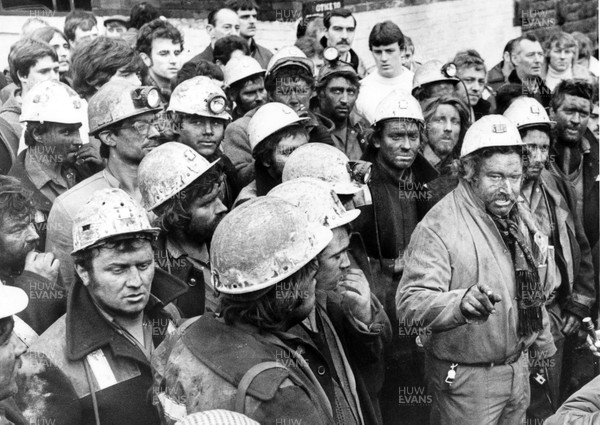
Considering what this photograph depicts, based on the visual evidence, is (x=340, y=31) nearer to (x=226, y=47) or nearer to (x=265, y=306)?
(x=226, y=47)

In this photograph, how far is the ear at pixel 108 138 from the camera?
218 inches

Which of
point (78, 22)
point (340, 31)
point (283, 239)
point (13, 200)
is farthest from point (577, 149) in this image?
point (283, 239)

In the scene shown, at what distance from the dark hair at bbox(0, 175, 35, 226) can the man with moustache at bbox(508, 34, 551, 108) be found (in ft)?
14.9

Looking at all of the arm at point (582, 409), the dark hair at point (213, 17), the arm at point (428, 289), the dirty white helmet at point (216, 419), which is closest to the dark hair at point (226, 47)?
Answer: the dark hair at point (213, 17)

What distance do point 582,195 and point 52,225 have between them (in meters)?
3.89

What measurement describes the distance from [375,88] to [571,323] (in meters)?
2.35

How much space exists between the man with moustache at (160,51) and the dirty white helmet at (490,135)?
250cm

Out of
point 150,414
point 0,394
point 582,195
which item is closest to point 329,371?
point 150,414

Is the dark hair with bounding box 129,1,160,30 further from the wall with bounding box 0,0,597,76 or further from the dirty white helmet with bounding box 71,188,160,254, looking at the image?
the dirty white helmet with bounding box 71,188,160,254

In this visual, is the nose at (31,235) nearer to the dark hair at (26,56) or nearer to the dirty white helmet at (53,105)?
the dirty white helmet at (53,105)

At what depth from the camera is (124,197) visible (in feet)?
15.1

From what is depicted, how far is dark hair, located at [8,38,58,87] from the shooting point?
637cm

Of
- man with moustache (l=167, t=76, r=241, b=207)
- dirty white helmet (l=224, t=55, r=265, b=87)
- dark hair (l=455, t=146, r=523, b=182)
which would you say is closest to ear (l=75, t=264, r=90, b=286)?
man with moustache (l=167, t=76, r=241, b=207)

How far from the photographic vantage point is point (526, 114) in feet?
22.2
